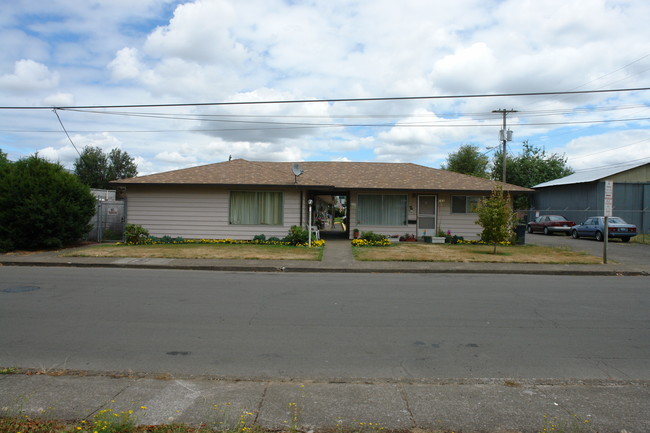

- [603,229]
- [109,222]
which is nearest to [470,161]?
[603,229]

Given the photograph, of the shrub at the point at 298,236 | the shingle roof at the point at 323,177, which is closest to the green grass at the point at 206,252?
the shrub at the point at 298,236

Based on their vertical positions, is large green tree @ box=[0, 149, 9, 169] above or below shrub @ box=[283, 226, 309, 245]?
above

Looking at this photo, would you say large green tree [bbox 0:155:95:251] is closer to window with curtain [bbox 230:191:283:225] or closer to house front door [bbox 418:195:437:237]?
window with curtain [bbox 230:191:283:225]

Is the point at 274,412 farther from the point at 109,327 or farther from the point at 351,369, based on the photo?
the point at 109,327

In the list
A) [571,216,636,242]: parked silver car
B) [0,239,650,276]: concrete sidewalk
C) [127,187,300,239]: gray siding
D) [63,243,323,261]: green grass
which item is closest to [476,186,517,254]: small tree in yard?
[0,239,650,276]: concrete sidewalk

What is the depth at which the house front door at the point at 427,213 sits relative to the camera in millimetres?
21875

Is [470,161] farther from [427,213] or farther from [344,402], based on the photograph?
[344,402]

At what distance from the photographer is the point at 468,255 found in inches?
662

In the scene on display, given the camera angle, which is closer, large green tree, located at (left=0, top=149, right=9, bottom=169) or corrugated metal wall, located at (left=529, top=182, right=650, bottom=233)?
large green tree, located at (left=0, top=149, right=9, bottom=169)

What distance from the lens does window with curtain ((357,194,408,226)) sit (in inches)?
860

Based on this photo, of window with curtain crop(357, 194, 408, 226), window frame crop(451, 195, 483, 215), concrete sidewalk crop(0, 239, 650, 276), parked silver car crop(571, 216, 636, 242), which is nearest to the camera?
concrete sidewalk crop(0, 239, 650, 276)

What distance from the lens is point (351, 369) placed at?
5.20 meters

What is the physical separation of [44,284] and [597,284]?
13.9 meters

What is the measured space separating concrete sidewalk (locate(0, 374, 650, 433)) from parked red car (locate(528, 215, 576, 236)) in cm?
2867
